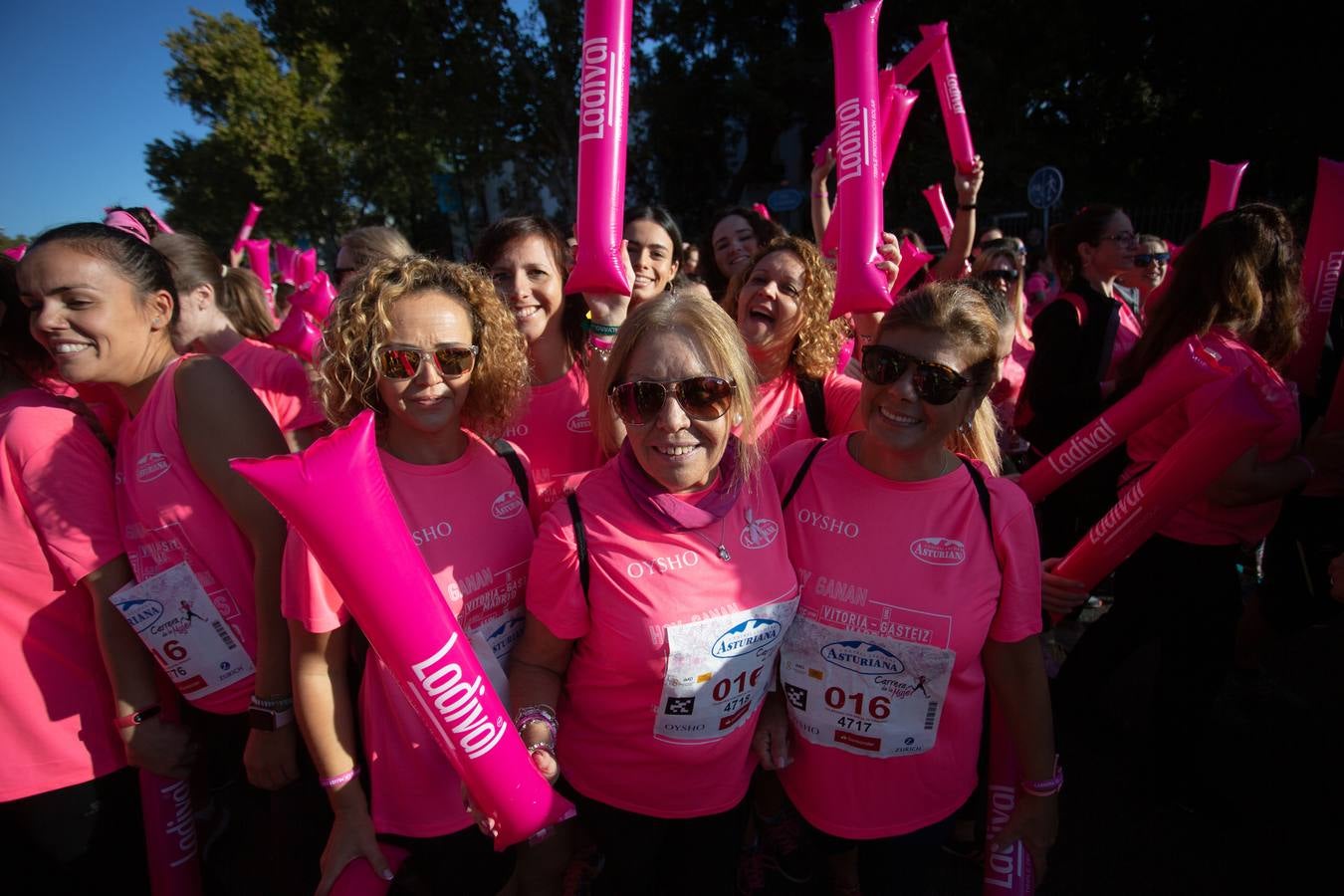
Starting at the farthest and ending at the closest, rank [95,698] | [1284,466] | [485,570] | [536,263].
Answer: [536,263]
[1284,466]
[95,698]
[485,570]

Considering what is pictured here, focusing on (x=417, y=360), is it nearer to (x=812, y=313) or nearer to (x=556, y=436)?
(x=556, y=436)

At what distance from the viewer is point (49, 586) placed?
1.79m

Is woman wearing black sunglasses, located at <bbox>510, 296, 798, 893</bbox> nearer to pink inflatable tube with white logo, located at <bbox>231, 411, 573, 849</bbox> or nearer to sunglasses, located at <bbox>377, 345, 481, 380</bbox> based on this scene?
pink inflatable tube with white logo, located at <bbox>231, 411, 573, 849</bbox>

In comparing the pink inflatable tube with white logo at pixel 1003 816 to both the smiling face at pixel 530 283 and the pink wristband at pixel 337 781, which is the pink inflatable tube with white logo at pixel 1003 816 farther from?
the smiling face at pixel 530 283

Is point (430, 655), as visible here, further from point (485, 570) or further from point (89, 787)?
point (89, 787)

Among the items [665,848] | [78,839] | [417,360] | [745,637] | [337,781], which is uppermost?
[417,360]

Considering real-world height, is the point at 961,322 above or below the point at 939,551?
above

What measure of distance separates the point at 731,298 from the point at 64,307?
2144mm

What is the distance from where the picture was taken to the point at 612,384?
1.81 m

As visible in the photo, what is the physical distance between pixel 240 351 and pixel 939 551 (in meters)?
2.95

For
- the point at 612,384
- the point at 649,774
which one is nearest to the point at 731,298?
the point at 612,384

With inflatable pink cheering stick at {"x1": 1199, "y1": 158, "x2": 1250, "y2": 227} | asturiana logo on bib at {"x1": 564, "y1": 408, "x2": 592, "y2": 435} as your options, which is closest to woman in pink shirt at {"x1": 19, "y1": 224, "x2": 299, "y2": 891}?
asturiana logo on bib at {"x1": 564, "y1": 408, "x2": 592, "y2": 435}

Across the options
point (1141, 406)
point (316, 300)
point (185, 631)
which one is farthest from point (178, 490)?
point (1141, 406)

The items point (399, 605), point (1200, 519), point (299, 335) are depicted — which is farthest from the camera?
point (299, 335)
